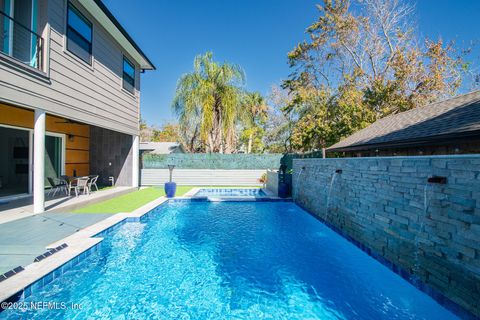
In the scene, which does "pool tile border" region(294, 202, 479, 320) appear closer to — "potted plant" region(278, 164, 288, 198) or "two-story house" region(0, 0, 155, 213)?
"potted plant" region(278, 164, 288, 198)

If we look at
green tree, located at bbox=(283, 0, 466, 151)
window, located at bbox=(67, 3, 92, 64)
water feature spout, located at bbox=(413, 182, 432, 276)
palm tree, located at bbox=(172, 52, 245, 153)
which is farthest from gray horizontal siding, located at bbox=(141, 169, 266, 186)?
water feature spout, located at bbox=(413, 182, 432, 276)

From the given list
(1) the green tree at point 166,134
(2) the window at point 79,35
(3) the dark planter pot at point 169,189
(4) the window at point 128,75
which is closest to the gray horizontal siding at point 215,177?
(3) the dark planter pot at point 169,189

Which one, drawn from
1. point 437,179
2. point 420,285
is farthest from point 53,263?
point 437,179

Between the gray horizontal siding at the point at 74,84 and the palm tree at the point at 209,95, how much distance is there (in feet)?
18.4

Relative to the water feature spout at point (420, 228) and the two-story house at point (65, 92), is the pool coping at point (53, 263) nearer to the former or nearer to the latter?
the two-story house at point (65, 92)

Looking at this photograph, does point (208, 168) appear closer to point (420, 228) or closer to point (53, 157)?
point (53, 157)

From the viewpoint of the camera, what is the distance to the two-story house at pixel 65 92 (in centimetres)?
577

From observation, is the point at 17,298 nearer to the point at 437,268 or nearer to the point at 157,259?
the point at 157,259

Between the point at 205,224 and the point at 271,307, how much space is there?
12.9 feet

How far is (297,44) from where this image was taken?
19.2m

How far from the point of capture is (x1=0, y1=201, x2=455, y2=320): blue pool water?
3137mm

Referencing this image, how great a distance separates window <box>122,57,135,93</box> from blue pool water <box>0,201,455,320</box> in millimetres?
6959

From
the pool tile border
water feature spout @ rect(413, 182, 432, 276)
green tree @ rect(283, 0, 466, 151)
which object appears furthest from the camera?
green tree @ rect(283, 0, 466, 151)

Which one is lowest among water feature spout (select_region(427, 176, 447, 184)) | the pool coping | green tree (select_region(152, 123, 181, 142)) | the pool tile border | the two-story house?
the pool tile border
